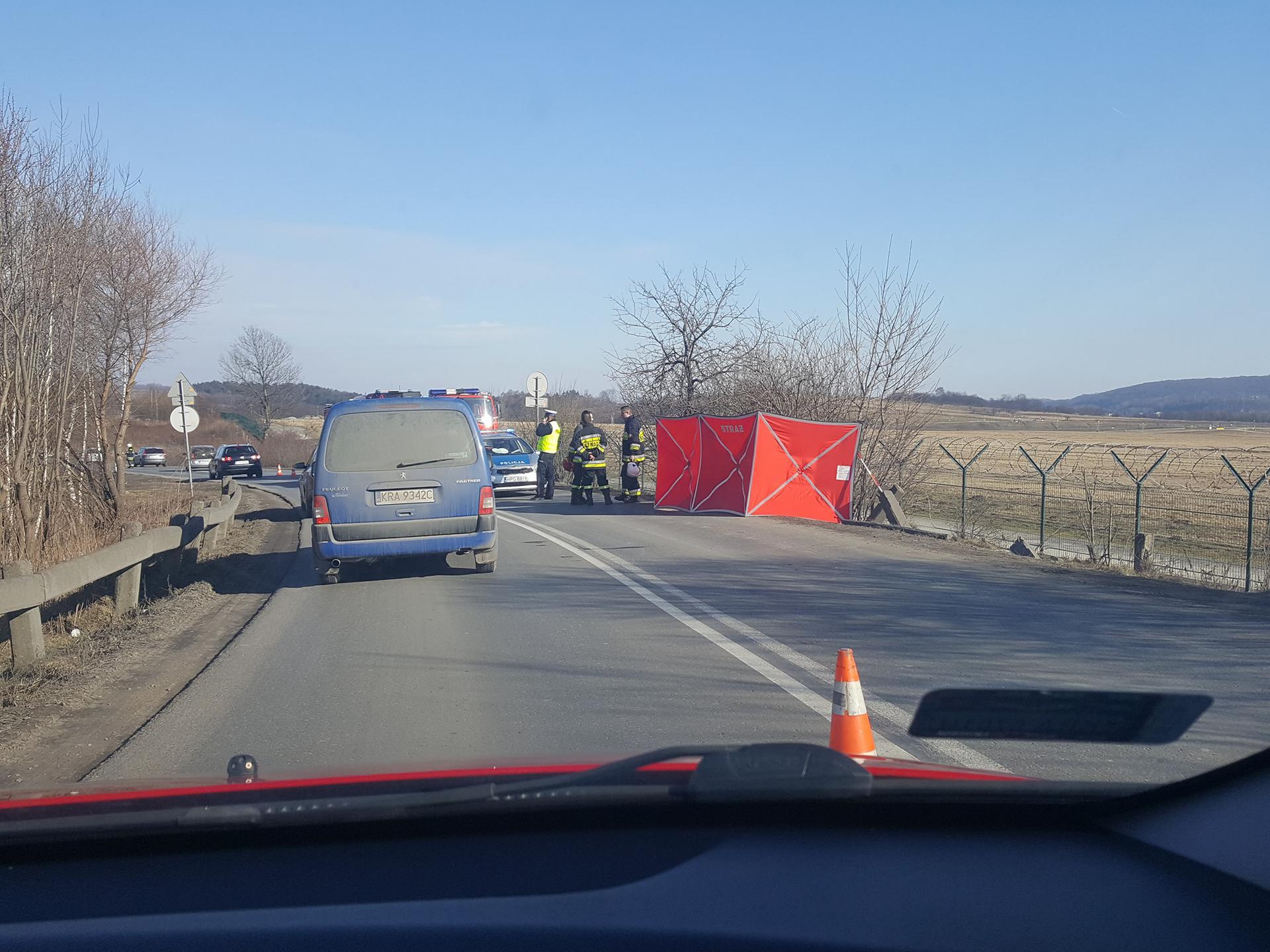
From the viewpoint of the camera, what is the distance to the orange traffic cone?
433cm

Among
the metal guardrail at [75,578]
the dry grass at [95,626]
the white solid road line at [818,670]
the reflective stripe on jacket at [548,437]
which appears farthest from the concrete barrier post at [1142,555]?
the reflective stripe on jacket at [548,437]

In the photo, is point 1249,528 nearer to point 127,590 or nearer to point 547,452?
point 127,590

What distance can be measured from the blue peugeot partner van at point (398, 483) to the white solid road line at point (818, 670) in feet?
7.03

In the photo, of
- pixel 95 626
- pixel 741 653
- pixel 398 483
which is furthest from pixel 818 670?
pixel 95 626

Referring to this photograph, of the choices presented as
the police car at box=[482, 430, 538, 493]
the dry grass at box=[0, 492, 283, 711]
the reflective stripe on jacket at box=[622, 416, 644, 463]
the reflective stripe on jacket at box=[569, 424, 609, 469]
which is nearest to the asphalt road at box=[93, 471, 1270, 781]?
the dry grass at box=[0, 492, 283, 711]

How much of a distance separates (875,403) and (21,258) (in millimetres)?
15411

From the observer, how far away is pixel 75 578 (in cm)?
833

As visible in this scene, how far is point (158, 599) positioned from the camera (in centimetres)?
1131

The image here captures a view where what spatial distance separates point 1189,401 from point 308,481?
136606mm

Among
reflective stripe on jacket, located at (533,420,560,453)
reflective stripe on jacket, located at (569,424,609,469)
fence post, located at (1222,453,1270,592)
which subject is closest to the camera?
fence post, located at (1222,453,1270,592)

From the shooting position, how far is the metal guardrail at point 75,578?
7.32 meters

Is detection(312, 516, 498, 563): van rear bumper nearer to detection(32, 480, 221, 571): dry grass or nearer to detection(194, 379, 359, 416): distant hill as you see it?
detection(32, 480, 221, 571): dry grass

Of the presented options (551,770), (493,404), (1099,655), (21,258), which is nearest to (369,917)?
(551,770)

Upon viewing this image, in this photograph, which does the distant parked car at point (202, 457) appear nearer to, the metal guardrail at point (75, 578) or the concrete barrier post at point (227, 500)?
the concrete barrier post at point (227, 500)
